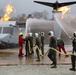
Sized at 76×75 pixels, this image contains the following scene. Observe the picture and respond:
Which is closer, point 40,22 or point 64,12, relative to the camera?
point 64,12

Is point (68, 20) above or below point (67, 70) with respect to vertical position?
above

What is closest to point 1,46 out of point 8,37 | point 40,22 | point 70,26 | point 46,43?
point 8,37

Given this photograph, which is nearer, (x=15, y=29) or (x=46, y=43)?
(x=15, y=29)

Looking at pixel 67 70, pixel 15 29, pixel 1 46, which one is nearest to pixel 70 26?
pixel 15 29

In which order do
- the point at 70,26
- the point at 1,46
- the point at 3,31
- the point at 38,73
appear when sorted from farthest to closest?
the point at 70,26
the point at 3,31
the point at 1,46
the point at 38,73

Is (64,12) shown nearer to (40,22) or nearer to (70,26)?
(70,26)

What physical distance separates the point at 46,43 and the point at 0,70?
25.2 metres

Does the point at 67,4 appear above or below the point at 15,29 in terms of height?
above

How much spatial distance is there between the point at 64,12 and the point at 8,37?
9.31 metres

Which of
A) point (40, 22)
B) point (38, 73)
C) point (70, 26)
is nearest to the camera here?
point (38, 73)

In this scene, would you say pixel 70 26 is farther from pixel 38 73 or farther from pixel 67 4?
pixel 38 73

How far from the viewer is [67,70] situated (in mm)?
15094

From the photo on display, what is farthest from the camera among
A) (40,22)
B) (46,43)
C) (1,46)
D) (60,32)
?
(40,22)

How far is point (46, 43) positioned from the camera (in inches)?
1570
